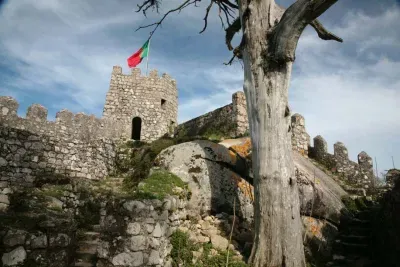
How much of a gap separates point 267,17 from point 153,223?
4.63 meters

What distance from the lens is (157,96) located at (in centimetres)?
1786

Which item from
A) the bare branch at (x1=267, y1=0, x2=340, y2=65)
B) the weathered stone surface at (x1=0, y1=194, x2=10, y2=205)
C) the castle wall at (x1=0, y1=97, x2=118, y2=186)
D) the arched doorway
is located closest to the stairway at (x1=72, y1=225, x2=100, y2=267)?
the weathered stone surface at (x1=0, y1=194, x2=10, y2=205)

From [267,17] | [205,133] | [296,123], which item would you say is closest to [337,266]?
[267,17]

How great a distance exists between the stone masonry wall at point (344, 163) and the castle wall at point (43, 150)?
9917 mm

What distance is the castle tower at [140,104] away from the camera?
17125 millimetres

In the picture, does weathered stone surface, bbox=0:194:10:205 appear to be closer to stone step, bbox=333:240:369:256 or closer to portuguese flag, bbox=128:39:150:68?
stone step, bbox=333:240:369:256

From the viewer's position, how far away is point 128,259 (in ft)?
14.1

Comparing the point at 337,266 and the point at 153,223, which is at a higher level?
the point at 153,223

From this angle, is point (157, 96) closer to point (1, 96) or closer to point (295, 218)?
point (1, 96)

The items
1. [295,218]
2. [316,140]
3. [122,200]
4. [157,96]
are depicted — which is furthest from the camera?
[157,96]

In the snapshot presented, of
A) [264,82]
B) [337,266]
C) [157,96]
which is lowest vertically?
[337,266]

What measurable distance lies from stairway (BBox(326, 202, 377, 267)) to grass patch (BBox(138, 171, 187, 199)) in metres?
3.70

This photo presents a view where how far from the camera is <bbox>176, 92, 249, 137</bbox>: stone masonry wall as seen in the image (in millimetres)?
10828

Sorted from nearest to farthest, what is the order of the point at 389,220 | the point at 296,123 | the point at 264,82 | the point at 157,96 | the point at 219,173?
the point at 264,82, the point at 389,220, the point at 219,173, the point at 296,123, the point at 157,96
